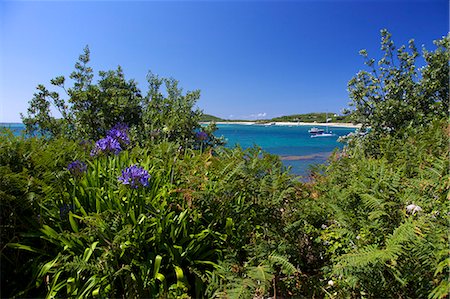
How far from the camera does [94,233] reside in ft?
6.87

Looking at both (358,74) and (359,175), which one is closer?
(359,175)

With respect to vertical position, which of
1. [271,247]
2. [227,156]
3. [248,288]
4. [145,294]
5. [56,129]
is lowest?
[145,294]

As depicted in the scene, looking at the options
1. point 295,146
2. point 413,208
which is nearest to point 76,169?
point 413,208

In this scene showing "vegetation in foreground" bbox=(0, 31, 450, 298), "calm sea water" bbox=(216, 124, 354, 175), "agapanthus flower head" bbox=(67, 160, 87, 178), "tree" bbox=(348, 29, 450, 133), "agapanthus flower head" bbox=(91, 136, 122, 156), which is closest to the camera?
"vegetation in foreground" bbox=(0, 31, 450, 298)

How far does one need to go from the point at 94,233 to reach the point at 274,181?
1480 millimetres

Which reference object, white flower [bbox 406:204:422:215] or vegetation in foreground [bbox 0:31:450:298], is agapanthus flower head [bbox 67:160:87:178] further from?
white flower [bbox 406:204:422:215]

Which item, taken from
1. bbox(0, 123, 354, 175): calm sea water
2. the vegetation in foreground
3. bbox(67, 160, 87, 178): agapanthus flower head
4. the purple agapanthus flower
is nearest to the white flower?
the vegetation in foreground

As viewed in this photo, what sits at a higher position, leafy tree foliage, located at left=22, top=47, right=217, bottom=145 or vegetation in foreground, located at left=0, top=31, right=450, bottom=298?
leafy tree foliage, located at left=22, top=47, right=217, bottom=145

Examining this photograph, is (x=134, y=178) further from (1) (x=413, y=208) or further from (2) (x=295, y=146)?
(2) (x=295, y=146)

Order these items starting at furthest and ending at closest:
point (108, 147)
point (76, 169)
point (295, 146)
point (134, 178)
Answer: point (295, 146), point (108, 147), point (76, 169), point (134, 178)

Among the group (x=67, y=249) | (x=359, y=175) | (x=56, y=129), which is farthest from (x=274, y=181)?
(x=56, y=129)

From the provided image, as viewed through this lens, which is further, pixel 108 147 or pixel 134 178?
pixel 108 147

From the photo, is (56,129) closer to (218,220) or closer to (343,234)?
(218,220)

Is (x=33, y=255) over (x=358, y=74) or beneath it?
beneath
